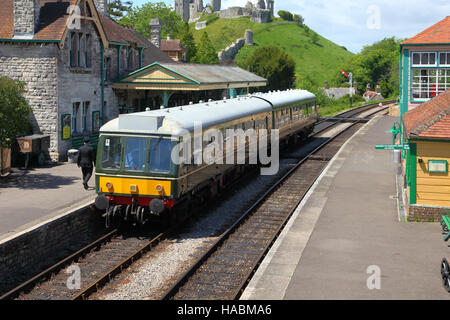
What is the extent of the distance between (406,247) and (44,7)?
18.8 metres

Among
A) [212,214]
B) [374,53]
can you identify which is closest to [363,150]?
[212,214]

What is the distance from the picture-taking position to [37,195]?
1748cm

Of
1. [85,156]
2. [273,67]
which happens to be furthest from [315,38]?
[85,156]

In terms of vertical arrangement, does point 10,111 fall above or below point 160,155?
above

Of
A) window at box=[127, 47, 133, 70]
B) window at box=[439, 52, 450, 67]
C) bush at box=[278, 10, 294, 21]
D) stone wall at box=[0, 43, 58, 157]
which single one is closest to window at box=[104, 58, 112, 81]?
window at box=[127, 47, 133, 70]

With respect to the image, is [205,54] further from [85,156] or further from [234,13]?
[85,156]

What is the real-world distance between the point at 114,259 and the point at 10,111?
8.14 meters

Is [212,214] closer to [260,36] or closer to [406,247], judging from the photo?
[406,247]

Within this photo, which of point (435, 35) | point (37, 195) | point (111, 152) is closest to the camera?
point (111, 152)

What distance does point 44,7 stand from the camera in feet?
82.8

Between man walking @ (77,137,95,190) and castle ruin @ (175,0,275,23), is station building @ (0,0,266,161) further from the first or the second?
castle ruin @ (175,0,275,23)

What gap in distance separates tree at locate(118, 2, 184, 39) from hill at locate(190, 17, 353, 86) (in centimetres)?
2205

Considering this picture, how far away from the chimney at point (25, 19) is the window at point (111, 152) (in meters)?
10.6

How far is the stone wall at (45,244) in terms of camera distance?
12797mm
